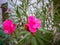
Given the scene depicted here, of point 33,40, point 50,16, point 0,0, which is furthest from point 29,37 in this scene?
point 0,0

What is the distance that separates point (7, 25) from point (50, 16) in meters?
0.67

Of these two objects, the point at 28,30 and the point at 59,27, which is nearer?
the point at 28,30

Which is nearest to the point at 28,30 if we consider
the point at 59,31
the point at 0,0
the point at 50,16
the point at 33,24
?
the point at 33,24

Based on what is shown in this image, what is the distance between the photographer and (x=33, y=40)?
129 centimetres

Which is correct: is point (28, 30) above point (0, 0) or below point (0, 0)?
below

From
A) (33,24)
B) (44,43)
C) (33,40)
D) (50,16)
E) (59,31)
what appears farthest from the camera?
(50,16)

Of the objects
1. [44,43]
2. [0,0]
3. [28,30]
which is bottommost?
[44,43]

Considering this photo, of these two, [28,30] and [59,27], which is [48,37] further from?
[28,30]

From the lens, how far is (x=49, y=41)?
1.45 metres

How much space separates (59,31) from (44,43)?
186mm

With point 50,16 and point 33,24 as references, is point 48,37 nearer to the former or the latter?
point 33,24

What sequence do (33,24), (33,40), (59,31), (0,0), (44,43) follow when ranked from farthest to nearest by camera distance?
(0,0), (59,31), (44,43), (33,40), (33,24)

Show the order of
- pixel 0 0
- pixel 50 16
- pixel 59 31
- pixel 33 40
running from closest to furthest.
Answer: pixel 33 40, pixel 59 31, pixel 50 16, pixel 0 0

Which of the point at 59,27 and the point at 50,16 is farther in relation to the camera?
the point at 50,16
